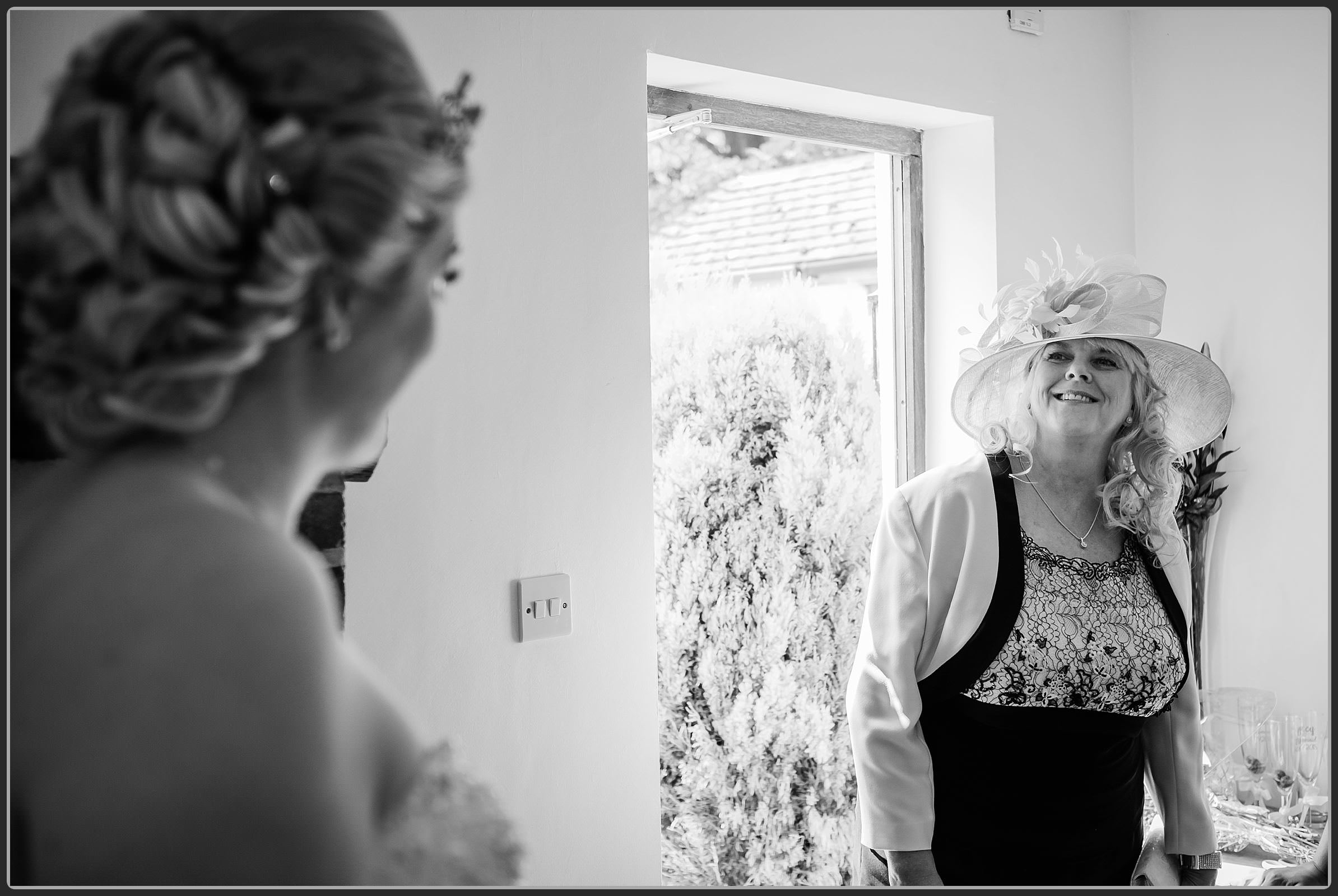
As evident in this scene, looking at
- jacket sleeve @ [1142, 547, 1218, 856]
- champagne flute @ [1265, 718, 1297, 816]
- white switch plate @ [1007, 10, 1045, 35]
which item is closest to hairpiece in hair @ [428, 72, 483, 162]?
jacket sleeve @ [1142, 547, 1218, 856]

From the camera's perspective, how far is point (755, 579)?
216 cm

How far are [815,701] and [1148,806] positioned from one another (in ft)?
2.33

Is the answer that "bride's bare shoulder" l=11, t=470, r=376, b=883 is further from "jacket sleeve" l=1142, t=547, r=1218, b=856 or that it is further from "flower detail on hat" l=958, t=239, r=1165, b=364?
"jacket sleeve" l=1142, t=547, r=1218, b=856

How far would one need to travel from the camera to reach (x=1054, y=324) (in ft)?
5.06

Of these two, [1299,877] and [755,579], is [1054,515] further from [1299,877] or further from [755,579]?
[755,579]

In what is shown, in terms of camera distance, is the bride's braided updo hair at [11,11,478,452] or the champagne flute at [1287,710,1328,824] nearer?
the bride's braided updo hair at [11,11,478,452]

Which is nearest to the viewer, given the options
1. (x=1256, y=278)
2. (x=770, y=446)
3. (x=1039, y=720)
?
(x=1039, y=720)

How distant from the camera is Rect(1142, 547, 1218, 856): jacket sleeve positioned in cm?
157

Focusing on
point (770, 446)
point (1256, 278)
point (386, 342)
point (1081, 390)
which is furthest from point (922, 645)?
point (1256, 278)

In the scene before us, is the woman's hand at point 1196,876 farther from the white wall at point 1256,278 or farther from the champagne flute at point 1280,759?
the white wall at point 1256,278

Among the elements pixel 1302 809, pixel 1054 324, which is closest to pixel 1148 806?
pixel 1302 809

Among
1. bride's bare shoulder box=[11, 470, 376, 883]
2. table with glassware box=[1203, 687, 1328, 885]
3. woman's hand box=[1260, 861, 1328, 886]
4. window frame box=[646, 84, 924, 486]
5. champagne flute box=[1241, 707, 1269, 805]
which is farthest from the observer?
window frame box=[646, 84, 924, 486]

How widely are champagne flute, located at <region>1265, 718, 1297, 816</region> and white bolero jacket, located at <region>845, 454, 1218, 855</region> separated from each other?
1.96 ft

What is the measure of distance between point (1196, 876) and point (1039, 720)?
409 millimetres
